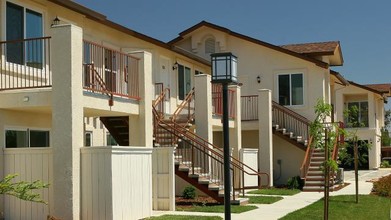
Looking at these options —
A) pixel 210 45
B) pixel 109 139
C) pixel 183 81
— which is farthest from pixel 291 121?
pixel 109 139

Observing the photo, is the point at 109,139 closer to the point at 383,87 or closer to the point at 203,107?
the point at 203,107

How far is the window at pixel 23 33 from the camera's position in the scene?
1608 cm

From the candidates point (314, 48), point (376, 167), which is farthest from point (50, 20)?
point (376, 167)

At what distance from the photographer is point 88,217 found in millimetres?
14359

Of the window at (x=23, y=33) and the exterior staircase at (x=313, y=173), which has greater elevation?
the window at (x=23, y=33)

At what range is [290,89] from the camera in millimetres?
31906

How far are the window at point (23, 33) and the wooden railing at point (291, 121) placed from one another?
52.6 feet

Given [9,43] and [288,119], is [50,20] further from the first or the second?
[288,119]

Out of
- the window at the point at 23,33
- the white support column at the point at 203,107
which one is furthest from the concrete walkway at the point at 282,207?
the window at the point at 23,33

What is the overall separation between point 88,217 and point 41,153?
6.29 feet

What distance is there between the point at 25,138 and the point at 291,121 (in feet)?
56.3

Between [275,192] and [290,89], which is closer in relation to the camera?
[275,192]

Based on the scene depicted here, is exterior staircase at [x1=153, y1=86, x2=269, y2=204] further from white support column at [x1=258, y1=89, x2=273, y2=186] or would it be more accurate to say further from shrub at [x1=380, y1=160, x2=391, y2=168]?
shrub at [x1=380, y1=160, x2=391, y2=168]

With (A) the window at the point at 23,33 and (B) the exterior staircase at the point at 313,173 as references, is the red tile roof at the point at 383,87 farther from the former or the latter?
(A) the window at the point at 23,33
